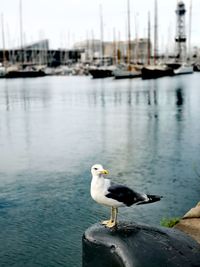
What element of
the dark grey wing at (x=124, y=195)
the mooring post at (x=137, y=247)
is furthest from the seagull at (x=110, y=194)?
the mooring post at (x=137, y=247)

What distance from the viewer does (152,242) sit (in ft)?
15.4

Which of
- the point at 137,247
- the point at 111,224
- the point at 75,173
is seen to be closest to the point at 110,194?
the point at 111,224

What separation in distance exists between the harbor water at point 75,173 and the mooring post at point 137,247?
547 cm

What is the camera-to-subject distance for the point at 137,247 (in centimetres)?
467

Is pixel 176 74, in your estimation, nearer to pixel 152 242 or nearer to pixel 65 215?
pixel 65 215

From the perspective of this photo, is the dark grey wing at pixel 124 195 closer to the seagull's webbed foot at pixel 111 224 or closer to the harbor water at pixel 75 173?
the seagull's webbed foot at pixel 111 224

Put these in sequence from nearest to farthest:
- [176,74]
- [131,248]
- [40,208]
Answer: [131,248]
[40,208]
[176,74]

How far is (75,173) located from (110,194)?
42.9 ft

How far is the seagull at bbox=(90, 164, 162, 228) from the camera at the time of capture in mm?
5730

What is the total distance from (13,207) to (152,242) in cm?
1061

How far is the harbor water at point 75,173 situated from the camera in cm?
1196

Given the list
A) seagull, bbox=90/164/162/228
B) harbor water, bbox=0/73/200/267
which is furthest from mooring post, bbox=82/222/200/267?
harbor water, bbox=0/73/200/267

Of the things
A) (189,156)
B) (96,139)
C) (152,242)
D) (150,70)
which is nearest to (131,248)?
(152,242)

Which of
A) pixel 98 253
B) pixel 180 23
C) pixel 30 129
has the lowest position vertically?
pixel 30 129
